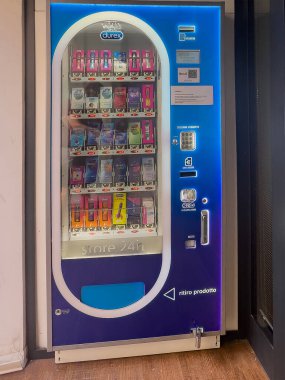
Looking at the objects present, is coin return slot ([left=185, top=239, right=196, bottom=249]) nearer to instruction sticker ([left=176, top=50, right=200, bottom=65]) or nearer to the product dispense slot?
the product dispense slot

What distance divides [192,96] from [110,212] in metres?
Result: 0.86

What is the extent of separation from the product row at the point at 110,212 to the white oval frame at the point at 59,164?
0.12 m

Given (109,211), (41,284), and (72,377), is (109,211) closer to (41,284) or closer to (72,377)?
(41,284)

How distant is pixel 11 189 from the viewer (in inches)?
84.8

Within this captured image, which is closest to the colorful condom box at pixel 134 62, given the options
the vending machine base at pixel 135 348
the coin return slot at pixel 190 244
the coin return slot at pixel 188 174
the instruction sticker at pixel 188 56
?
the instruction sticker at pixel 188 56

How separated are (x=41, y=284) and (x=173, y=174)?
1.11 m

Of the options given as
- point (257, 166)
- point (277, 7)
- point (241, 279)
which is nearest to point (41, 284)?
point (241, 279)

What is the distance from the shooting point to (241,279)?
2.41 metres

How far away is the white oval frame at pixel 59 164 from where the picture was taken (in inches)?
79.1

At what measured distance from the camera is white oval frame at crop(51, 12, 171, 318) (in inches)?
79.1

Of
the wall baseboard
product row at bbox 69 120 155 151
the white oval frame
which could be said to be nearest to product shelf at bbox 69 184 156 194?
the white oval frame

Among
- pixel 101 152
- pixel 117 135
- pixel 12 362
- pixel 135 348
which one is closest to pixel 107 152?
pixel 101 152

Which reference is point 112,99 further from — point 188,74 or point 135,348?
point 135,348

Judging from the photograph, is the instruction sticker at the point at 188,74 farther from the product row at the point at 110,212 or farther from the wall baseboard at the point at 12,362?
the wall baseboard at the point at 12,362
